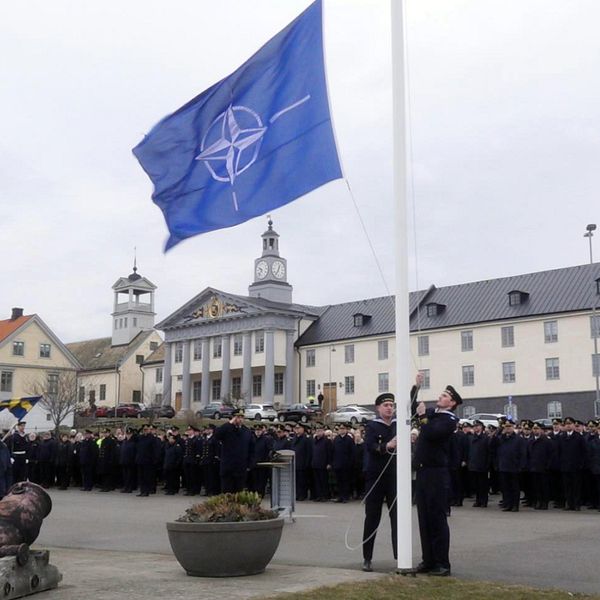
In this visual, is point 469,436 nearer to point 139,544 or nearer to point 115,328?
point 139,544

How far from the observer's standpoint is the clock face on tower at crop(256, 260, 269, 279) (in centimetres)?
9206

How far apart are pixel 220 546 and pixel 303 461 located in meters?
14.1

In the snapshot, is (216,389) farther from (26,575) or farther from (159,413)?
(26,575)

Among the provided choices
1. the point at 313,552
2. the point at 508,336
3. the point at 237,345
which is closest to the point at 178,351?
the point at 237,345

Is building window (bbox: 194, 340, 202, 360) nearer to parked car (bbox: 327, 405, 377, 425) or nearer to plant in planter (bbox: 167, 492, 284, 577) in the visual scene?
parked car (bbox: 327, 405, 377, 425)

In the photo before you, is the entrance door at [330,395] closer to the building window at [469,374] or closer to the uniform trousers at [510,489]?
the building window at [469,374]

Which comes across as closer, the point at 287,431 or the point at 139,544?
the point at 139,544

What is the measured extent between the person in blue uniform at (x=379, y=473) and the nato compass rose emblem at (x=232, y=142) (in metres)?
3.10

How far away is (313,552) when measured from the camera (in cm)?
1188

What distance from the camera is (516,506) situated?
19016 millimetres

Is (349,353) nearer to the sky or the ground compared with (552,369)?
nearer to the sky

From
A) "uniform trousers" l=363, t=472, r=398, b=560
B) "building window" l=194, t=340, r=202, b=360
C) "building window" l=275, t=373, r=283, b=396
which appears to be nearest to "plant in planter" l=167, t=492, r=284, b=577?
"uniform trousers" l=363, t=472, r=398, b=560

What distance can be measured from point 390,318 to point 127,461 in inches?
2040

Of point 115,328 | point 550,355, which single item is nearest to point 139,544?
point 550,355
